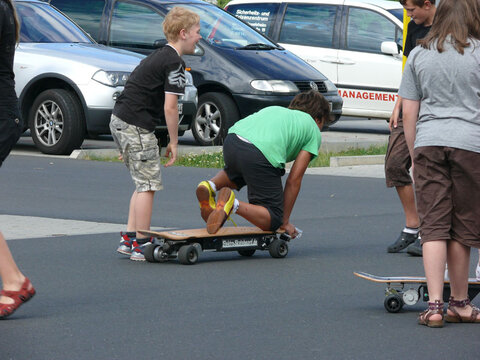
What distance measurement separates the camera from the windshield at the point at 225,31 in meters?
16.0

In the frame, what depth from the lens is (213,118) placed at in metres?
15.5

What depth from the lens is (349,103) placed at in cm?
1786

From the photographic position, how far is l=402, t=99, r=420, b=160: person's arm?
5.80 m

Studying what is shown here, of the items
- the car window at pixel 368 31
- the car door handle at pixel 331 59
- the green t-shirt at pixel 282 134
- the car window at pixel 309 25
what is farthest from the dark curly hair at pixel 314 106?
the car window at pixel 309 25

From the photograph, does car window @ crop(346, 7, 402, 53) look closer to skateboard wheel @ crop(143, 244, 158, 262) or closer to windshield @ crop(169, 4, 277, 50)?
windshield @ crop(169, 4, 277, 50)

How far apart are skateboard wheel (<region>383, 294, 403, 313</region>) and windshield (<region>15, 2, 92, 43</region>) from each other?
9.50 metres

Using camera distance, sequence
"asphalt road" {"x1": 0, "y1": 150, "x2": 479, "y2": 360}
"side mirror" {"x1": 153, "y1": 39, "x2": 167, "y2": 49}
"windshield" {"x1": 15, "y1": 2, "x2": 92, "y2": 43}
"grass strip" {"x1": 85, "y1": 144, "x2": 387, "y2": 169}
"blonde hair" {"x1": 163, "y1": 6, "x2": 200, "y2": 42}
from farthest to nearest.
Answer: "side mirror" {"x1": 153, "y1": 39, "x2": 167, "y2": 49} < "windshield" {"x1": 15, "y1": 2, "x2": 92, "y2": 43} < "grass strip" {"x1": 85, "y1": 144, "x2": 387, "y2": 169} < "blonde hair" {"x1": 163, "y1": 6, "x2": 200, "y2": 42} < "asphalt road" {"x1": 0, "y1": 150, "x2": 479, "y2": 360}

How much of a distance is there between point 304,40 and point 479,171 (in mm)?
12900

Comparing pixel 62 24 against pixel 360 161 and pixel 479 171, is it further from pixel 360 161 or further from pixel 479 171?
pixel 479 171

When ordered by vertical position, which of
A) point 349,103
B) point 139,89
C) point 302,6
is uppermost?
point 139,89

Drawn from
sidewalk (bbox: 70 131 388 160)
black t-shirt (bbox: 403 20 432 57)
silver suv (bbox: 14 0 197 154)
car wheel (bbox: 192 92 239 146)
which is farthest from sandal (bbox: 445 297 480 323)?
car wheel (bbox: 192 92 239 146)

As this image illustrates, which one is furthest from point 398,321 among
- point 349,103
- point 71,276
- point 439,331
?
point 349,103

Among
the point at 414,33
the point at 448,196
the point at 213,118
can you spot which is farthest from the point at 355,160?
the point at 448,196

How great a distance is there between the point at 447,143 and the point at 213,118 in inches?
391
